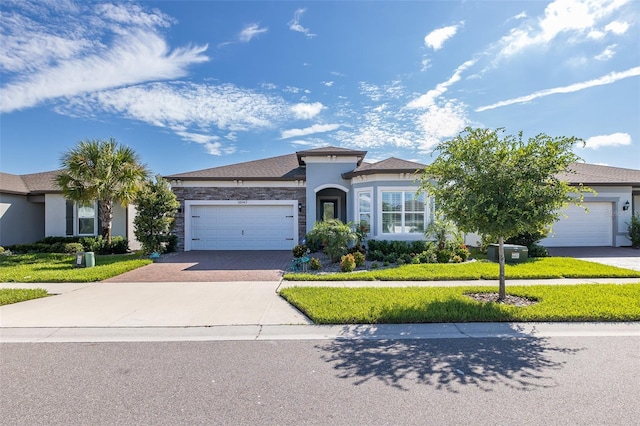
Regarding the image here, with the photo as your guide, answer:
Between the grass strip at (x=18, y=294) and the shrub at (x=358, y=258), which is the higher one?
the shrub at (x=358, y=258)

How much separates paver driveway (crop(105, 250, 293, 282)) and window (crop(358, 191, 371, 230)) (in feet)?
11.6

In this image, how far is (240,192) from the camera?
52.1 ft

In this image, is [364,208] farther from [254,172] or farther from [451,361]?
[451,361]

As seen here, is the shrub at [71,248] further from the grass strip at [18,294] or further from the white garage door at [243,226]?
the grass strip at [18,294]

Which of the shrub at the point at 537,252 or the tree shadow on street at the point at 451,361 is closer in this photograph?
the tree shadow on street at the point at 451,361

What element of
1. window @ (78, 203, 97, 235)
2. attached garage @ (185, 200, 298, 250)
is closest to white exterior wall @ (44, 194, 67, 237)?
window @ (78, 203, 97, 235)

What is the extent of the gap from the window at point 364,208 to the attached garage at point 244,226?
3.40 meters

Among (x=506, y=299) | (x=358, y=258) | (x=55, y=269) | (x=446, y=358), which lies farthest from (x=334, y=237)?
(x=55, y=269)

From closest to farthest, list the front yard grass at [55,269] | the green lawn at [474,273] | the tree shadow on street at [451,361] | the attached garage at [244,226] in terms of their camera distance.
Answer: the tree shadow on street at [451,361] → the green lawn at [474,273] → the front yard grass at [55,269] → the attached garage at [244,226]

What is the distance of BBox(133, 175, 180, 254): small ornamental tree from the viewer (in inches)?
543

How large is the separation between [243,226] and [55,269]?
23.9 feet

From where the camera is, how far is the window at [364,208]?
14.1m

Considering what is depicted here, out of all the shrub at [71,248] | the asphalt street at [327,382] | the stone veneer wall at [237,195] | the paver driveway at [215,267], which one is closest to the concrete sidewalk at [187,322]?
the asphalt street at [327,382]

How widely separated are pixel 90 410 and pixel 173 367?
1003 millimetres
